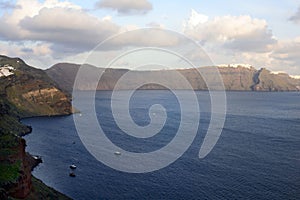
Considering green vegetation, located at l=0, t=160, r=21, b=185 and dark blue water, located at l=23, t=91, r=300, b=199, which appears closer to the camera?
green vegetation, located at l=0, t=160, r=21, b=185

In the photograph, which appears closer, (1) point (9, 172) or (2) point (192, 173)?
(1) point (9, 172)

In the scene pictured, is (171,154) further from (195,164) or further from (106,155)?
(106,155)

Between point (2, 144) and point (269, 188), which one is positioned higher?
point (2, 144)

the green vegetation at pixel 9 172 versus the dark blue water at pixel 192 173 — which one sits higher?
the green vegetation at pixel 9 172

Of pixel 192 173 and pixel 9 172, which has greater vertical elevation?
pixel 9 172

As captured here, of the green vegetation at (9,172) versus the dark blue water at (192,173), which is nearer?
the green vegetation at (9,172)

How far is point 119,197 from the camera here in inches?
3932

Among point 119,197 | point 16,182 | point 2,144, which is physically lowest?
point 119,197

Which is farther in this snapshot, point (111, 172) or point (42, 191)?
point (111, 172)

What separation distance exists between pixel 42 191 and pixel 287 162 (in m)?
91.3

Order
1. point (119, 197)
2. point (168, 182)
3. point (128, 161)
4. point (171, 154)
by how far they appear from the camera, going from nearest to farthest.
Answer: point (119, 197)
point (168, 182)
point (128, 161)
point (171, 154)

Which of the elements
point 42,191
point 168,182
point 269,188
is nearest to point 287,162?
point 269,188

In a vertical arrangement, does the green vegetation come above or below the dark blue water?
above

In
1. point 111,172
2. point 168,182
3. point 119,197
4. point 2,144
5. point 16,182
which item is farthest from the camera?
point 111,172
